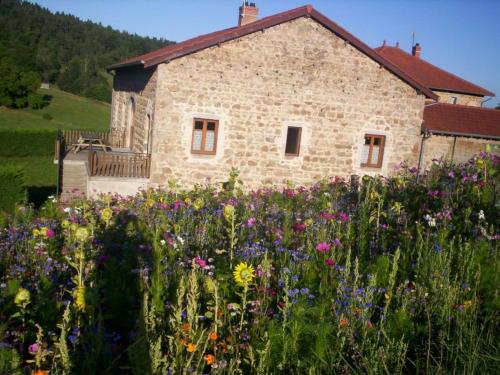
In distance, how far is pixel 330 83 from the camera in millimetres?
13953

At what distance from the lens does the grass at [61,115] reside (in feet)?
137

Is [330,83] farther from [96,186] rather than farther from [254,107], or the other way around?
[96,186]

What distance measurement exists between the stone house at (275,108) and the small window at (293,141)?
0.03 m

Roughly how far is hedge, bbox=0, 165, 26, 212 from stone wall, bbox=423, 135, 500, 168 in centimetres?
1282

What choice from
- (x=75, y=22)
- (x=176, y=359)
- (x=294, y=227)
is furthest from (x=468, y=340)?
(x=75, y=22)

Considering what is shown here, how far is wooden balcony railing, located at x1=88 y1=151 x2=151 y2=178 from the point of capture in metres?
12.5

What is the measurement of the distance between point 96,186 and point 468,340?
1108cm

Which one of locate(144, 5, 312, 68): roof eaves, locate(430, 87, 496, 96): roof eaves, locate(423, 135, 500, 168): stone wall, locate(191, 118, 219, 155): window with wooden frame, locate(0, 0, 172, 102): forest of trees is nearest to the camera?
locate(144, 5, 312, 68): roof eaves

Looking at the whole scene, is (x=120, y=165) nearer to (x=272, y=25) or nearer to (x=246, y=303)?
(x=272, y=25)

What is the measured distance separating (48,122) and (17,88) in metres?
10.3

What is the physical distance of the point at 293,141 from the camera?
46.8 ft

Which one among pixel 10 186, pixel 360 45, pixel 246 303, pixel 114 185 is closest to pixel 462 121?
pixel 360 45

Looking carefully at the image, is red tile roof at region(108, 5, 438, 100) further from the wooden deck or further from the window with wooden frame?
the wooden deck

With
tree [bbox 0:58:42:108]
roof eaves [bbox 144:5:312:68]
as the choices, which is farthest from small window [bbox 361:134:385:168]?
tree [bbox 0:58:42:108]
